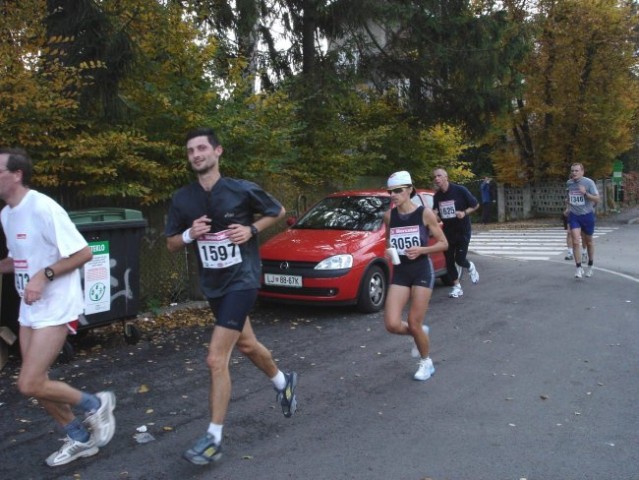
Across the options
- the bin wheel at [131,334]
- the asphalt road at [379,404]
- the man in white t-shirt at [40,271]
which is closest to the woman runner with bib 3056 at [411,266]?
the asphalt road at [379,404]

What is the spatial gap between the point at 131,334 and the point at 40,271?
11.7 feet

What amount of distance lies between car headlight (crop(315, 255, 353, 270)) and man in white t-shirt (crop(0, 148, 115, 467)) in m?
4.58

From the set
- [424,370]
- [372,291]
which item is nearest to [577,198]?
[372,291]

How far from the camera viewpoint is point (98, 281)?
6.71 meters

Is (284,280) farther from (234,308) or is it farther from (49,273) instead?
(49,273)

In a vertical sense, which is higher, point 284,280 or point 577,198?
point 577,198

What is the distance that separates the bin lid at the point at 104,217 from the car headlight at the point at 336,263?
2.31 m

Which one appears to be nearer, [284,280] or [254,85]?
[284,280]

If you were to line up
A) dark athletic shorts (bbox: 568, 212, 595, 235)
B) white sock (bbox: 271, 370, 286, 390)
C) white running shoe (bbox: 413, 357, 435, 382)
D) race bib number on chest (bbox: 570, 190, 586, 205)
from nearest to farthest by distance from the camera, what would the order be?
white sock (bbox: 271, 370, 286, 390), white running shoe (bbox: 413, 357, 435, 382), race bib number on chest (bbox: 570, 190, 586, 205), dark athletic shorts (bbox: 568, 212, 595, 235)

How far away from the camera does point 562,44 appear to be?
2544 centimetres

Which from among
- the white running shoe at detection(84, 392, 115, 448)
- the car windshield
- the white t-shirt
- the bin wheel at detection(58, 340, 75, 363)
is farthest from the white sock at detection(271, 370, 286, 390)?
the car windshield

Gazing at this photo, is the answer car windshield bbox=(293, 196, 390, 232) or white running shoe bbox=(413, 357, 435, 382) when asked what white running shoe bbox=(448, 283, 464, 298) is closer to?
car windshield bbox=(293, 196, 390, 232)

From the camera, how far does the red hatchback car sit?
8.29 metres

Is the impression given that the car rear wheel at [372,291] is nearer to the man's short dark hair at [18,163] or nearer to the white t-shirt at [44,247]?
the white t-shirt at [44,247]
